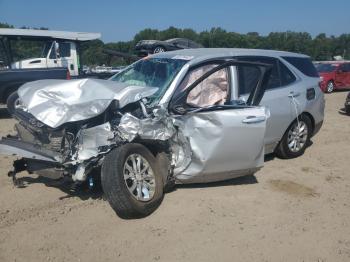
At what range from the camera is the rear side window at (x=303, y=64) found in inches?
275

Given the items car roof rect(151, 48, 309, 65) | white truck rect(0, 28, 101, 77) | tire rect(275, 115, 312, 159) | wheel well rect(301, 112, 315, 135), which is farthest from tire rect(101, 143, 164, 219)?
white truck rect(0, 28, 101, 77)

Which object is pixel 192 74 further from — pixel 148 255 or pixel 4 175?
pixel 4 175

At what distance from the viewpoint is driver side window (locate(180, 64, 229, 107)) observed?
548 cm

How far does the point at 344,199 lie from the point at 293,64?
2.58 m

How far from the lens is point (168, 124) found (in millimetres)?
4840

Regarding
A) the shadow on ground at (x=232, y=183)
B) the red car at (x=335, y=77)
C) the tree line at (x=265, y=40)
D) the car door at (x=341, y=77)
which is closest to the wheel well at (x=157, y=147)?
the shadow on ground at (x=232, y=183)

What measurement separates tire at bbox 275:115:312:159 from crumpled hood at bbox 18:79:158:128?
8.74 ft

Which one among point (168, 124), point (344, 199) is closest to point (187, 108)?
point (168, 124)

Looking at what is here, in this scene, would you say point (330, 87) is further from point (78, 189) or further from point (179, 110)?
point (78, 189)

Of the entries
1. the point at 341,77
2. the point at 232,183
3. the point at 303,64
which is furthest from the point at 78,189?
the point at 341,77

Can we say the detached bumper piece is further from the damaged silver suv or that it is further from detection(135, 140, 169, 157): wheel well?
detection(135, 140, 169, 157): wheel well

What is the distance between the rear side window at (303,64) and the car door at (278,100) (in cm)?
29

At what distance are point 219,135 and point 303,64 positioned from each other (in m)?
3.08

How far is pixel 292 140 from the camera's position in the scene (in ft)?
22.5
